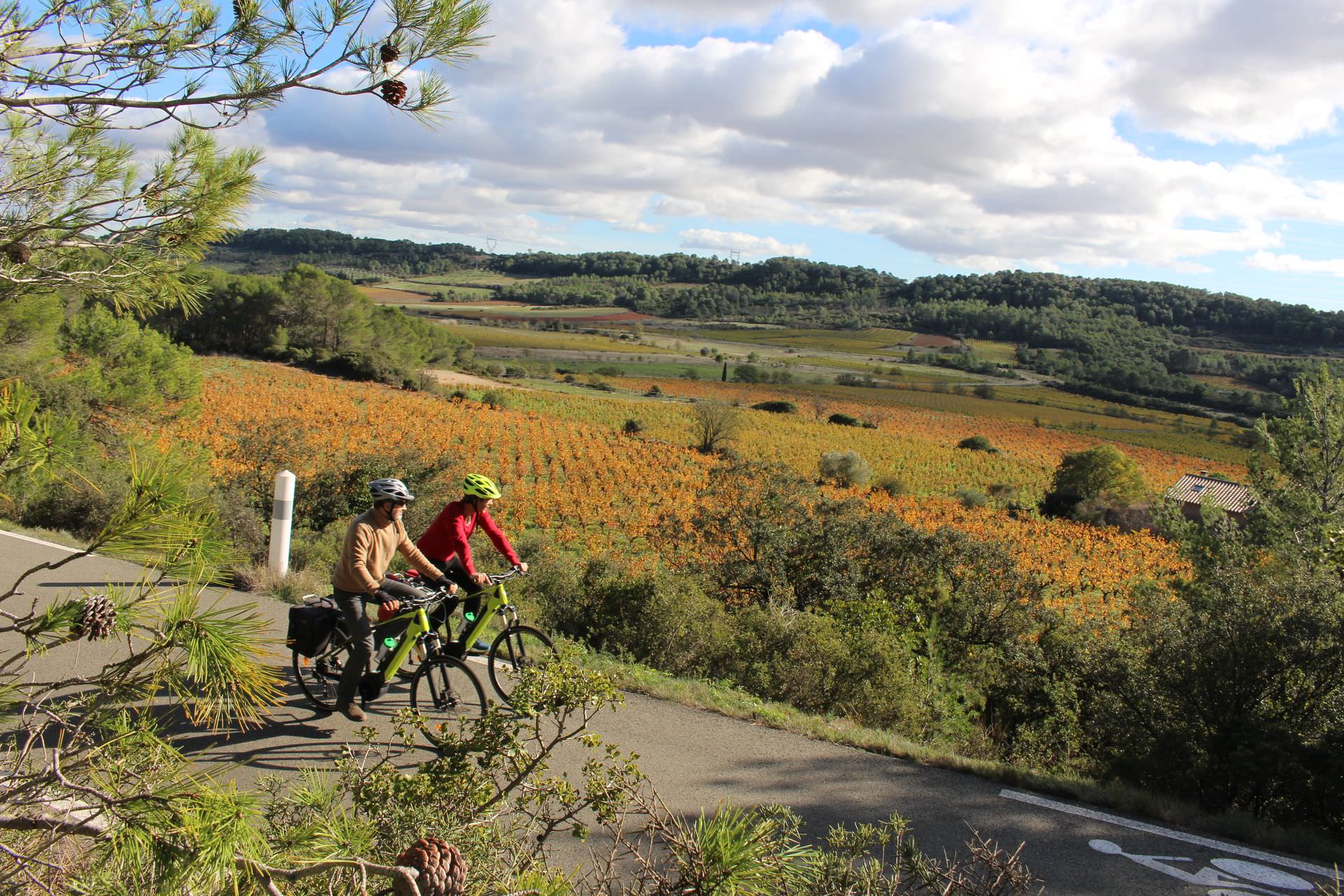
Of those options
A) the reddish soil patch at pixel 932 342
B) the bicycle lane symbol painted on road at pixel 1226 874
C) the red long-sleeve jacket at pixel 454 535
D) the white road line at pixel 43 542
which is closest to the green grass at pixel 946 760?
the bicycle lane symbol painted on road at pixel 1226 874

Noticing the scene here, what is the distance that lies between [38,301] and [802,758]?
9.61 metres

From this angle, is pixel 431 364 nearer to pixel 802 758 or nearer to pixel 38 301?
pixel 38 301

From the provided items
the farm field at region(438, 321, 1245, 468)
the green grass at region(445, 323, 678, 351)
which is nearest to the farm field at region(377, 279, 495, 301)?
the green grass at region(445, 323, 678, 351)

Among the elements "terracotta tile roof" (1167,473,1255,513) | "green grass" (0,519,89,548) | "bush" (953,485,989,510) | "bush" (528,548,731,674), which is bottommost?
"bush" (953,485,989,510)

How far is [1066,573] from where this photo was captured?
22.5 m

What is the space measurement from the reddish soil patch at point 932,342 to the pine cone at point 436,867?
151 m

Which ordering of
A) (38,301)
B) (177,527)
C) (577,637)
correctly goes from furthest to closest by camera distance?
(38,301) → (577,637) → (177,527)

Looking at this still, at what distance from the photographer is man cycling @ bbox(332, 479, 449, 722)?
5477mm

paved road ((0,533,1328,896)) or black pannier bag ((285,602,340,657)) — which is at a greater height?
black pannier bag ((285,602,340,657))

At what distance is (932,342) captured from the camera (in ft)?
495

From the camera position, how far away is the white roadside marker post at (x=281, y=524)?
8195 millimetres

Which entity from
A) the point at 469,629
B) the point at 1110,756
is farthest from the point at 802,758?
the point at 1110,756

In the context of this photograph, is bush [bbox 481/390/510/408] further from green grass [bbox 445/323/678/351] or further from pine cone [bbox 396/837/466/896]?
→ green grass [bbox 445/323/678/351]

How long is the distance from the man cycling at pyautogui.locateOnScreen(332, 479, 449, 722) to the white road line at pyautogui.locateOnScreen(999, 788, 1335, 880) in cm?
387
